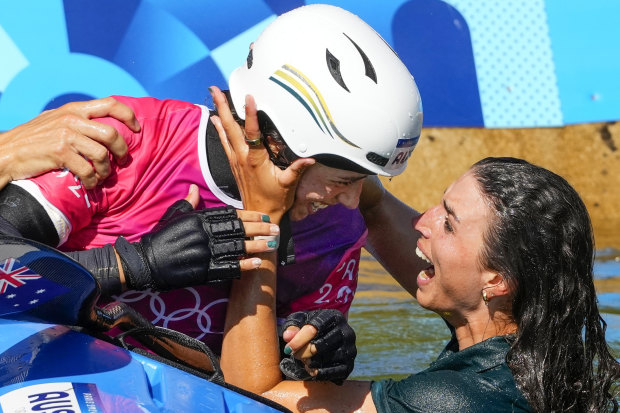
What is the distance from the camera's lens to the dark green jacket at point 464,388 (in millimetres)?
2824

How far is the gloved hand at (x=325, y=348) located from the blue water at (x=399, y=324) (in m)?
1.84

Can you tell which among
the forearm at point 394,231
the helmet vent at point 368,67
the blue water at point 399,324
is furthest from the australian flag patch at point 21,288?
the blue water at point 399,324

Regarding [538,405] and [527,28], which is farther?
[527,28]

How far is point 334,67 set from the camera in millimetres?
3104

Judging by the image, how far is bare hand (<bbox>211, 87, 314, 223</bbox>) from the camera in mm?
3152

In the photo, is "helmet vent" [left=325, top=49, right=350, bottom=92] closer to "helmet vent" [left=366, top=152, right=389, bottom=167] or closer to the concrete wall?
"helmet vent" [left=366, top=152, right=389, bottom=167]

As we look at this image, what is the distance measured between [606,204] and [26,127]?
15.1 ft

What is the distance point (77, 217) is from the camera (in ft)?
9.91

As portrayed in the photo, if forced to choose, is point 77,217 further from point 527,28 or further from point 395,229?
point 527,28

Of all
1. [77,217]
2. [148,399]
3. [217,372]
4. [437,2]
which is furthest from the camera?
[437,2]

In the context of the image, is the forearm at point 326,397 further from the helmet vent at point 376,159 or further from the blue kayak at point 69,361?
the helmet vent at point 376,159

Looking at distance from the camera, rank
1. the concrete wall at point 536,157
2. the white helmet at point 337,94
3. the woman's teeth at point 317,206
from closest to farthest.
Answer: the white helmet at point 337,94 → the woman's teeth at point 317,206 → the concrete wall at point 536,157

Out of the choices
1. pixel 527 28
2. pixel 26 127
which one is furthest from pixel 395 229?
pixel 527 28

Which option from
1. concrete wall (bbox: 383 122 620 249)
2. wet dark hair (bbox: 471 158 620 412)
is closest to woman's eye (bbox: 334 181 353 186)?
wet dark hair (bbox: 471 158 620 412)
